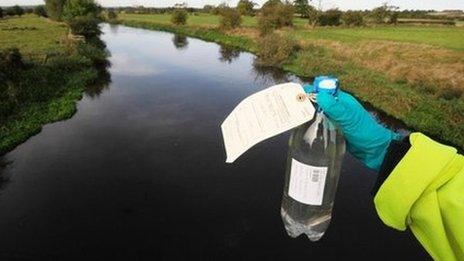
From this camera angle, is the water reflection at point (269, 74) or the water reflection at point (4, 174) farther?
the water reflection at point (269, 74)

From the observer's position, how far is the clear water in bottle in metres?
1.72

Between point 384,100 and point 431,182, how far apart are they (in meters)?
17.6

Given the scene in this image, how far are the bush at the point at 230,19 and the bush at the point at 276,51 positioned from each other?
20.9 meters

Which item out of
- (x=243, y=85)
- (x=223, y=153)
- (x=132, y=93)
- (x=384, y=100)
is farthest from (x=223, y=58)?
(x=223, y=153)

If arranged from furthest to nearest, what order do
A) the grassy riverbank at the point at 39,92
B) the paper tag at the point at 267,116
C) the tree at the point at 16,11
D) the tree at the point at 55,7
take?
1. the tree at the point at 16,11
2. the tree at the point at 55,7
3. the grassy riverbank at the point at 39,92
4. the paper tag at the point at 267,116

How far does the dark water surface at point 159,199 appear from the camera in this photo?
786 cm

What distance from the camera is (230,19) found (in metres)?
51.5

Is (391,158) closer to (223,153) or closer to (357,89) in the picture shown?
(223,153)

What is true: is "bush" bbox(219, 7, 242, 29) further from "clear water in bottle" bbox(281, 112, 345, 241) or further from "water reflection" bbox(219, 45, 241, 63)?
"clear water in bottle" bbox(281, 112, 345, 241)

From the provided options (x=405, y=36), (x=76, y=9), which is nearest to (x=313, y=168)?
(x=405, y=36)

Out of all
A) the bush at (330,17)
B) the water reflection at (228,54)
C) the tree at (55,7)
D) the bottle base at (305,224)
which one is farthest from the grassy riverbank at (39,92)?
the bush at (330,17)

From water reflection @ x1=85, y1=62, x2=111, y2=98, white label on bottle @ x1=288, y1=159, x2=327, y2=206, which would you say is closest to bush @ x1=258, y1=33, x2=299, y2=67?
water reflection @ x1=85, y1=62, x2=111, y2=98

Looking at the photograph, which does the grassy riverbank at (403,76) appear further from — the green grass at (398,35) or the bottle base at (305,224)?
the bottle base at (305,224)

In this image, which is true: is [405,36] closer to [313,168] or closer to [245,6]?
[313,168]
